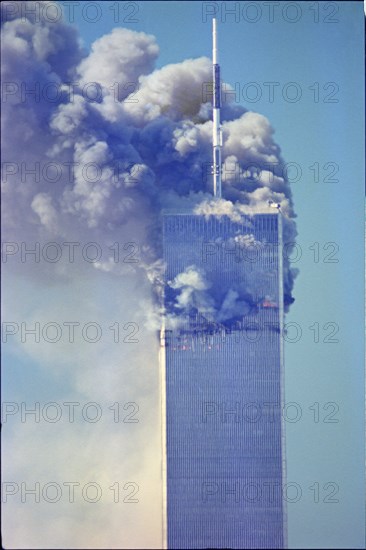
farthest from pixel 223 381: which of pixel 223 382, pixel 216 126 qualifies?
pixel 216 126

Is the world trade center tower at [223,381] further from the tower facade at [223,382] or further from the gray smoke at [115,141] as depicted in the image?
the gray smoke at [115,141]

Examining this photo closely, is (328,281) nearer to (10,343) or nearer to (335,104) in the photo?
(335,104)

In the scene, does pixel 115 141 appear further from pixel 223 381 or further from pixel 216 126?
pixel 223 381

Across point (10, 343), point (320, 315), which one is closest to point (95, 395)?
point (10, 343)

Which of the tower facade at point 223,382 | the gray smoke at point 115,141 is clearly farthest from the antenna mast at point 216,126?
the tower facade at point 223,382

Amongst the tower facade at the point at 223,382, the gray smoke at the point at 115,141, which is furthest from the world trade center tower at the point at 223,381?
the gray smoke at the point at 115,141

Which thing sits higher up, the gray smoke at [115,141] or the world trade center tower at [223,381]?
the gray smoke at [115,141]

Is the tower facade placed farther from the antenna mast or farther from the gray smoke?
the antenna mast

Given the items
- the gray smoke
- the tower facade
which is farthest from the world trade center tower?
the gray smoke
